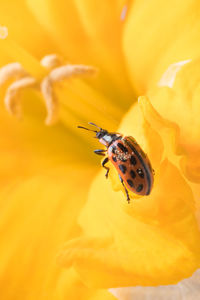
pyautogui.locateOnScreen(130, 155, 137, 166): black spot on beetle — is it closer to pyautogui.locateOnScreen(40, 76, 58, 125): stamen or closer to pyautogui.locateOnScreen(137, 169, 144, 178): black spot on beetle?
pyautogui.locateOnScreen(137, 169, 144, 178): black spot on beetle

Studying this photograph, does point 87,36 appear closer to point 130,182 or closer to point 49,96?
point 49,96

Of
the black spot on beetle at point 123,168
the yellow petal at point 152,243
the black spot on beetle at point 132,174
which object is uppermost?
the black spot on beetle at point 123,168

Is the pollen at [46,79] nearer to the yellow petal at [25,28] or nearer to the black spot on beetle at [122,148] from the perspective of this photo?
the yellow petal at [25,28]

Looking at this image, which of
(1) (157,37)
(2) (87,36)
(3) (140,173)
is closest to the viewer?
(3) (140,173)

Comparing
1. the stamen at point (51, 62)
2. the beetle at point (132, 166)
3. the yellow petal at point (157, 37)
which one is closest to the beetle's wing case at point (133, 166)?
the beetle at point (132, 166)

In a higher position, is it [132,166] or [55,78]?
[55,78]

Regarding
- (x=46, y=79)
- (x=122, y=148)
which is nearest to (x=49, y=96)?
(x=46, y=79)

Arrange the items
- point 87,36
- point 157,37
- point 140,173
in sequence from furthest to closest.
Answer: point 87,36 < point 157,37 < point 140,173
